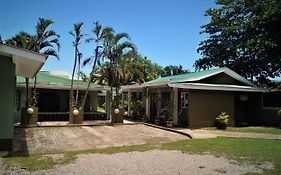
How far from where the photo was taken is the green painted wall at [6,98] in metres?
8.95

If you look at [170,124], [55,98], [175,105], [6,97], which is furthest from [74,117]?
[6,97]

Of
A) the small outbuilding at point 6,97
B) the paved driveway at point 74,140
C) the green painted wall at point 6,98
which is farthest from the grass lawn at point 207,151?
the green painted wall at point 6,98

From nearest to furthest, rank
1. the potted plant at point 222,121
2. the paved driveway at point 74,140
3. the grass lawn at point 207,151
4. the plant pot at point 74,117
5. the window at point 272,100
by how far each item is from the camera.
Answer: the grass lawn at point 207,151, the paved driveway at point 74,140, the potted plant at point 222,121, the plant pot at point 74,117, the window at point 272,100

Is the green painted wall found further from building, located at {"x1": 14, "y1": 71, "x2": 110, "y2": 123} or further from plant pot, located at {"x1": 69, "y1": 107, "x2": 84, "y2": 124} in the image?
building, located at {"x1": 14, "y1": 71, "x2": 110, "y2": 123}

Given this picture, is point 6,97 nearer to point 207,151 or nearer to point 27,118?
point 27,118

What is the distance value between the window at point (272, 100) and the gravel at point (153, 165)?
12.1 meters

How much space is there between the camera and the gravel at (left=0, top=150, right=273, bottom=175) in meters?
6.45

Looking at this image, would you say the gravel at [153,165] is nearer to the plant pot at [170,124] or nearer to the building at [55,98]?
the plant pot at [170,124]

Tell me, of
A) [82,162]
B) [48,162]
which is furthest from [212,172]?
[48,162]

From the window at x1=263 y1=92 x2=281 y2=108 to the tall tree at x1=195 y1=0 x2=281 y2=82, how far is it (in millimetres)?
4735

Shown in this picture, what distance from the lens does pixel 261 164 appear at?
283 inches

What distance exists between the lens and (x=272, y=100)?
1855cm

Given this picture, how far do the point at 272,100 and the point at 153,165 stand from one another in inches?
567

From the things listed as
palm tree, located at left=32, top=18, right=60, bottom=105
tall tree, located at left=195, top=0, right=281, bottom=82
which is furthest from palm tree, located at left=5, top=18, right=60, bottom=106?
tall tree, located at left=195, top=0, right=281, bottom=82
